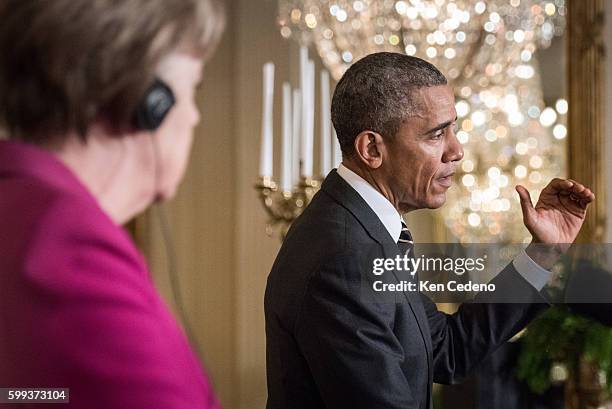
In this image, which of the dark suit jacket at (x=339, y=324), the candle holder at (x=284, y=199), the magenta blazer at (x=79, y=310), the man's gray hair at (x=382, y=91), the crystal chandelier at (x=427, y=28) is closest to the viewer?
the magenta blazer at (x=79, y=310)

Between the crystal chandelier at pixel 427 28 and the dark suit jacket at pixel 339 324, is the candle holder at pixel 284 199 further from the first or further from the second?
the dark suit jacket at pixel 339 324

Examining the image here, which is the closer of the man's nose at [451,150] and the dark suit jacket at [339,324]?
the dark suit jacket at [339,324]

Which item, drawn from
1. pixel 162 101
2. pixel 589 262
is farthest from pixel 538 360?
pixel 162 101

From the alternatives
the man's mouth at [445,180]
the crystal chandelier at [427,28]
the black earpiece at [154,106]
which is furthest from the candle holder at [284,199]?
the black earpiece at [154,106]

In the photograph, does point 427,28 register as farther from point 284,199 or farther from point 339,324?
point 339,324

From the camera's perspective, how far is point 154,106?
1.59ft

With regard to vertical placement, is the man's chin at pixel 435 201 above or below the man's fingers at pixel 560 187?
below

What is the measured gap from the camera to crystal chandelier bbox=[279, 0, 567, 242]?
2.26m

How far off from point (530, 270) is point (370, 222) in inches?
10.0

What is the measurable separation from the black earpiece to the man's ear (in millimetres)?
647

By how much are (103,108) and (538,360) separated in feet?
3.41

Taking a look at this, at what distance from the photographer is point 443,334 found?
4.02ft

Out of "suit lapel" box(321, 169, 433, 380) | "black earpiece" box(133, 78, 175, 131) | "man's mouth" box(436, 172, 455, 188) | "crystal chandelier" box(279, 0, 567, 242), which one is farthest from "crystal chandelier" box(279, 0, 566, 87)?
"black earpiece" box(133, 78, 175, 131)

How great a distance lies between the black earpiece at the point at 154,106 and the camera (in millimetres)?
481
